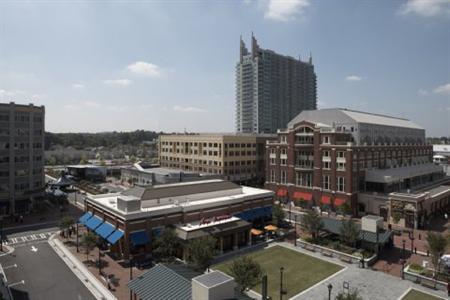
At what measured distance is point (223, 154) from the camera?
96875mm

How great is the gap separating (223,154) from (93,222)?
51679 millimetres

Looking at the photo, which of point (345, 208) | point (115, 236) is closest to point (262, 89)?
point (345, 208)

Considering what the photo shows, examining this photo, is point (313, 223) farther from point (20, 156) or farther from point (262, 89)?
point (262, 89)

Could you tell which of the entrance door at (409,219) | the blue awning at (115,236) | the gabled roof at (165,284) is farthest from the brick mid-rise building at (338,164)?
the gabled roof at (165,284)

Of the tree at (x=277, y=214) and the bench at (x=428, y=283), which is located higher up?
the tree at (x=277, y=214)

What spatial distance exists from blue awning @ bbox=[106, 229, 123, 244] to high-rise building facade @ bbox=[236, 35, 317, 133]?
467 feet

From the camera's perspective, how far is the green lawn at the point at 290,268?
119 ft

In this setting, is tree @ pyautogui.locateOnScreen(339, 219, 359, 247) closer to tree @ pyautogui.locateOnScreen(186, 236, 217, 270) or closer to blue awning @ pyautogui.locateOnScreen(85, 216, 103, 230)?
tree @ pyautogui.locateOnScreen(186, 236, 217, 270)

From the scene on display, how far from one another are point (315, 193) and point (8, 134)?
229ft

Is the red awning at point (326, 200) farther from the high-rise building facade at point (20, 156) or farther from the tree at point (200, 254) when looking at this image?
the high-rise building facade at point (20, 156)

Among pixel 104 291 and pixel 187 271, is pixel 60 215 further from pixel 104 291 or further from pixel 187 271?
pixel 187 271

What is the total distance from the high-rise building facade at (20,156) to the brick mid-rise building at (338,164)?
186 feet

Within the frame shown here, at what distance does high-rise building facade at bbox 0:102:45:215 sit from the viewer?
228 ft

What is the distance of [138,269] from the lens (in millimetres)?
40750
